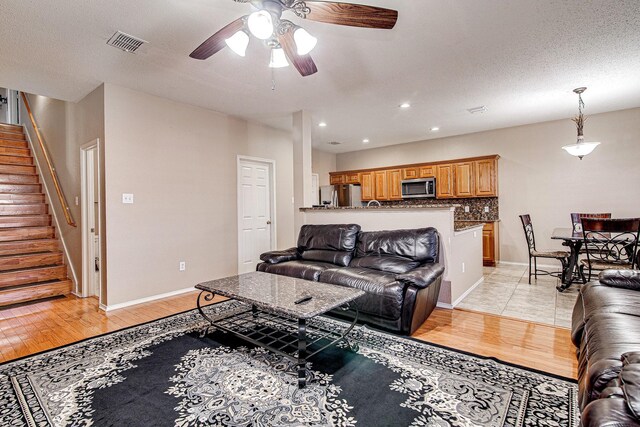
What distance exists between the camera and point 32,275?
13.6 feet

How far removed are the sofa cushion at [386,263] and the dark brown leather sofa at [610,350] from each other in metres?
1.40

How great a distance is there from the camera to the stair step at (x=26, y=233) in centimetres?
442

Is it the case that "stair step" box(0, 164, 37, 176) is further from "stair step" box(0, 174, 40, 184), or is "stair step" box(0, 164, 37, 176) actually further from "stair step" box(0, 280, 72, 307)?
"stair step" box(0, 280, 72, 307)

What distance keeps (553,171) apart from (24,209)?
899cm

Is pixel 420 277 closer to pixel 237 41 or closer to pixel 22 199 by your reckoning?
pixel 237 41

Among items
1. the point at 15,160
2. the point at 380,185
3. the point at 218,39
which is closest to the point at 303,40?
the point at 218,39

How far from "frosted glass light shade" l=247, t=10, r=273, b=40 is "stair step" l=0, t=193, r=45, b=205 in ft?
18.0

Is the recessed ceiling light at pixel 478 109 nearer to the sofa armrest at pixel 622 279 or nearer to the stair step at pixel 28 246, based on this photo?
the sofa armrest at pixel 622 279

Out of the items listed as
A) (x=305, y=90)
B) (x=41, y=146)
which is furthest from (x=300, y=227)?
(x=41, y=146)

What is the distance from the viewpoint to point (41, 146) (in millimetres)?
5262

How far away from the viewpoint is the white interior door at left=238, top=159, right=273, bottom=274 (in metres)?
5.18

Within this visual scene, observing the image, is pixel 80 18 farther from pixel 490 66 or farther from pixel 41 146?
pixel 41 146

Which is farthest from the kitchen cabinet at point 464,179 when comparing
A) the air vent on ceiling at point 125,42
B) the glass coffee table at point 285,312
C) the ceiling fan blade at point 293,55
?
the air vent on ceiling at point 125,42

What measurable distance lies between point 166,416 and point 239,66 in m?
3.07
